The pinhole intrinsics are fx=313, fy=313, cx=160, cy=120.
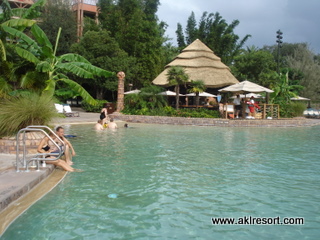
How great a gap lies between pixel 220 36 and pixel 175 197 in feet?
133

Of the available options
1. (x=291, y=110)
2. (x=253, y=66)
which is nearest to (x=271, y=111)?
(x=291, y=110)

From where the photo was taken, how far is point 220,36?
43.3 metres

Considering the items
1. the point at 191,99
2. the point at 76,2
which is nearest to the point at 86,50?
the point at 191,99

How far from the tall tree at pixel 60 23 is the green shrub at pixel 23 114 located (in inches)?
1093

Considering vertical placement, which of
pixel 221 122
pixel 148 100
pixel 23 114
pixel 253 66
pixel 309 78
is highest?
pixel 253 66

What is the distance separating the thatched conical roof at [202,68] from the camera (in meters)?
28.7

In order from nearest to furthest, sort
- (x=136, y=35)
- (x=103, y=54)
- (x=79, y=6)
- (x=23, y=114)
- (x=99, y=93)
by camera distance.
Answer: (x=23, y=114) → (x=103, y=54) → (x=99, y=93) → (x=136, y=35) → (x=79, y=6)

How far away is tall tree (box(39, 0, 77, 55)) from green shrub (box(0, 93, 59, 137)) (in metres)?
27.8

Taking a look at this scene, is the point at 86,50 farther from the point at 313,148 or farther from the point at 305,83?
the point at 305,83

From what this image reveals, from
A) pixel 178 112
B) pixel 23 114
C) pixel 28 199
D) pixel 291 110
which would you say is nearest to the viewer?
pixel 28 199

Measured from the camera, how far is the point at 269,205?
209 inches

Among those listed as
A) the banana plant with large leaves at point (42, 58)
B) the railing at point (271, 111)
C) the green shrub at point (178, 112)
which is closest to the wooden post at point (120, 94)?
the green shrub at point (178, 112)

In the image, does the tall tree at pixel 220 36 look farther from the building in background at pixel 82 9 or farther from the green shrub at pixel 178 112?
the green shrub at pixel 178 112

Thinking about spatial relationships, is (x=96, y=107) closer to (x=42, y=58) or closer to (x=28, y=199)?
(x=42, y=58)
